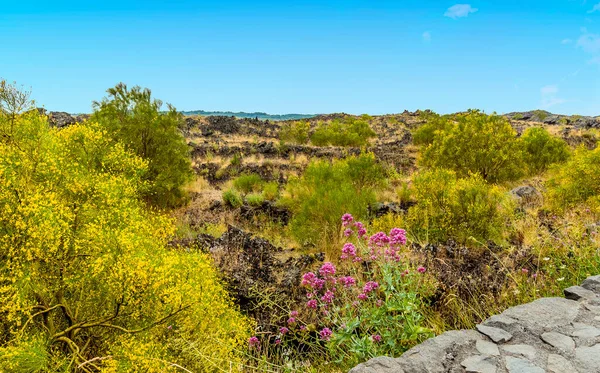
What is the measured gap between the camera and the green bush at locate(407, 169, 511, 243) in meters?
8.40

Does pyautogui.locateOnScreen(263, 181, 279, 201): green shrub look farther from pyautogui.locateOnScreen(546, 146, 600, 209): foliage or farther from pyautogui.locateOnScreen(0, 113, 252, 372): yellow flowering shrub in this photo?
pyautogui.locateOnScreen(0, 113, 252, 372): yellow flowering shrub

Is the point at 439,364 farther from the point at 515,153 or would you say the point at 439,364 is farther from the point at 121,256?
the point at 515,153

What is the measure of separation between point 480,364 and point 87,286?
11.8ft

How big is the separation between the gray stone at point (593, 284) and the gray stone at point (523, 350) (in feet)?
5.10

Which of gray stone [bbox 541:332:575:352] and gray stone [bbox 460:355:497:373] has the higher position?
gray stone [bbox 541:332:575:352]

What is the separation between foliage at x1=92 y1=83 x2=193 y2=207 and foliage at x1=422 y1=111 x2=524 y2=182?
30.1ft

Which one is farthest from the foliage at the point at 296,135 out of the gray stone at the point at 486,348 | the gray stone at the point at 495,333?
the gray stone at the point at 486,348

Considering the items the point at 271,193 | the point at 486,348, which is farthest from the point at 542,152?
the point at 486,348

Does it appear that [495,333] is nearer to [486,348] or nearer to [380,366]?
[486,348]

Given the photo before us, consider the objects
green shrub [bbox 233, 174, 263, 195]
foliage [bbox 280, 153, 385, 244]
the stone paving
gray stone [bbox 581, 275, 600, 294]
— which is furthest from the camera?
green shrub [bbox 233, 174, 263, 195]

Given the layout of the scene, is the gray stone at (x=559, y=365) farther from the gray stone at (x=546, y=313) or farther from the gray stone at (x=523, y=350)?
the gray stone at (x=546, y=313)

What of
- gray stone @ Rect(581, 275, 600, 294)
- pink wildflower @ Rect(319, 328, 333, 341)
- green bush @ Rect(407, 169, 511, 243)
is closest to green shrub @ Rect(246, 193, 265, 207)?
green bush @ Rect(407, 169, 511, 243)

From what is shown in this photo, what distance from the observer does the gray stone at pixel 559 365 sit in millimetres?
2945

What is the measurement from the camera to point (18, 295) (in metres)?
3.39
